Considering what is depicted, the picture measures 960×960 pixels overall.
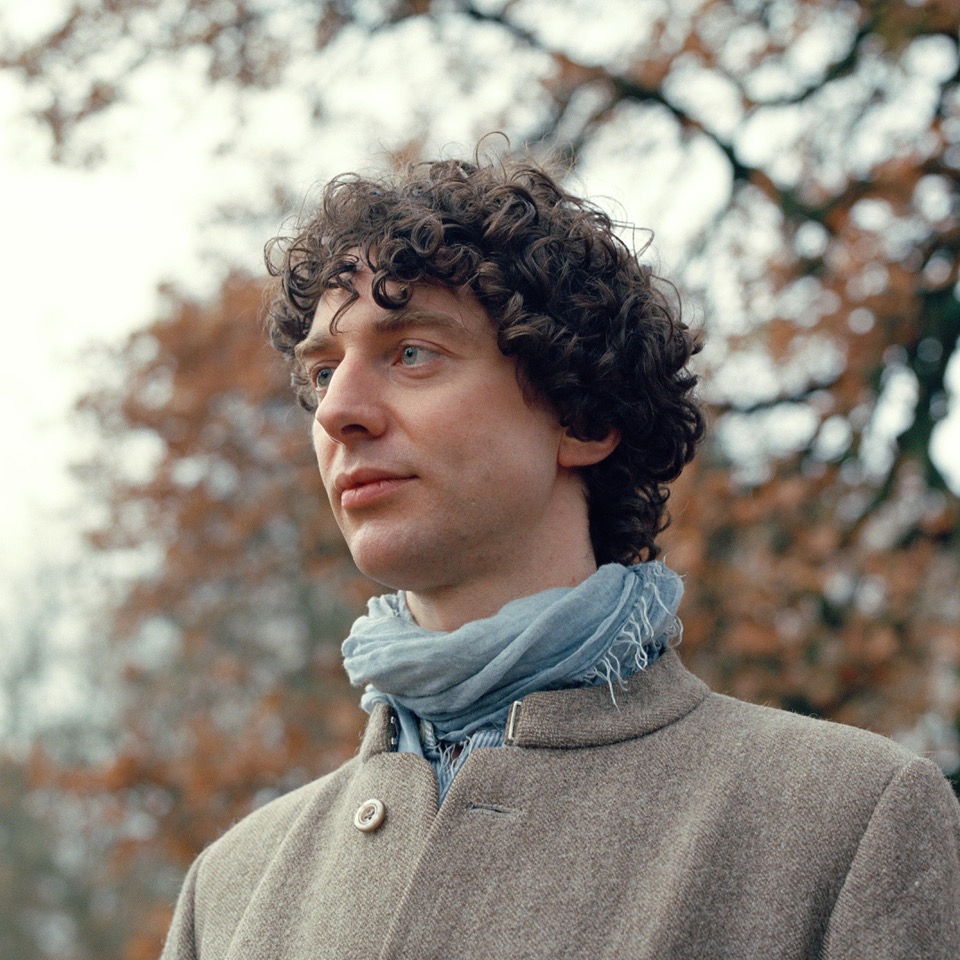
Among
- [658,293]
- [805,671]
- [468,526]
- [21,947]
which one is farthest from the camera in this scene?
[21,947]

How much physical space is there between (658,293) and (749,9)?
543 centimetres

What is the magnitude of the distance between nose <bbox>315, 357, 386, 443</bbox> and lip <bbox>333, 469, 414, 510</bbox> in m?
0.07

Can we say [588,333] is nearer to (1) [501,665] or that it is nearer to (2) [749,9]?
(1) [501,665]

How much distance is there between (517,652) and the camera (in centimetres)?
202

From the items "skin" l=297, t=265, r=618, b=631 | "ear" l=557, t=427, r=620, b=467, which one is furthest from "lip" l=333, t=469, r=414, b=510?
"ear" l=557, t=427, r=620, b=467

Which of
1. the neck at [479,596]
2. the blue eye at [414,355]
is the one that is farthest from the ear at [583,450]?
the blue eye at [414,355]

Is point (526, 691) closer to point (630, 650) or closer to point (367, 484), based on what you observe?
point (630, 650)

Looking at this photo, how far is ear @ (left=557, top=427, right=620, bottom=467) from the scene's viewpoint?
2.29 m

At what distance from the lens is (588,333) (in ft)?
7.55

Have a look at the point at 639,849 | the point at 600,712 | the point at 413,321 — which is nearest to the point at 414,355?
the point at 413,321

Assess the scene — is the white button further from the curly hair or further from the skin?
the curly hair

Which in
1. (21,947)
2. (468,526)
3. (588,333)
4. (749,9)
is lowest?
(21,947)

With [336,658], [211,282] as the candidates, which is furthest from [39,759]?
[211,282]

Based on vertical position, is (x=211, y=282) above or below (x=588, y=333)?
below
